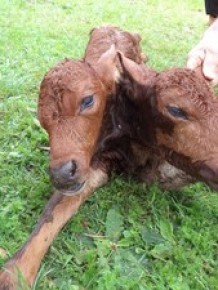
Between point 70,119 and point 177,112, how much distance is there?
0.48m

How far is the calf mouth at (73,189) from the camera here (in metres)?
2.54

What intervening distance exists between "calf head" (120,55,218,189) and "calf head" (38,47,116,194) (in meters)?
0.28

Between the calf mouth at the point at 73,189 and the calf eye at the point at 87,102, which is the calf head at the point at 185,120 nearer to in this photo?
the calf eye at the point at 87,102

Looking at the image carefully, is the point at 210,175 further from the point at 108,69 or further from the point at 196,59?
the point at 196,59

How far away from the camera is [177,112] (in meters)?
2.62

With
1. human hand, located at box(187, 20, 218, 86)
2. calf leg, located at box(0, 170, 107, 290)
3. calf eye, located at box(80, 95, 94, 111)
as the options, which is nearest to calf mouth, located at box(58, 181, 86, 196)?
calf leg, located at box(0, 170, 107, 290)

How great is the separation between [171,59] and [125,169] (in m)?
2.27

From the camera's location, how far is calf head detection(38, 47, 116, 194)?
2488 millimetres

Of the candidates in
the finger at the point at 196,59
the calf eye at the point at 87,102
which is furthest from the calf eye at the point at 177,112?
the finger at the point at 196,59

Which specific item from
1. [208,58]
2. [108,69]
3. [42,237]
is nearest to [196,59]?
[208,58]

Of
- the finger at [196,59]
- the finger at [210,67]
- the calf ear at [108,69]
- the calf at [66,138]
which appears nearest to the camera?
the calf at [66,138]

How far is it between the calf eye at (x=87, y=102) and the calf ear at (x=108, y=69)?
207 millimetres

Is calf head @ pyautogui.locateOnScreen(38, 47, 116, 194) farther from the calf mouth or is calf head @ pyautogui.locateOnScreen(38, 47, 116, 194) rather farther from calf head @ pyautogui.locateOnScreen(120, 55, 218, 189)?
calf head @ pyautogui.locateOnScreen(120, 55, 218, 189)

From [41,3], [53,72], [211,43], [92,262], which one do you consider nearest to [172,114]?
[53,72]
